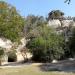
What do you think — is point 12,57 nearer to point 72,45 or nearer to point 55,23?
point 72,45

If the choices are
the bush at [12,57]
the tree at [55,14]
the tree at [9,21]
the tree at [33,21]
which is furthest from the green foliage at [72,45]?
the tree at [55,14]

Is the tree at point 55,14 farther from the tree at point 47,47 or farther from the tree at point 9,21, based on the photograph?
the tree at point 9,21

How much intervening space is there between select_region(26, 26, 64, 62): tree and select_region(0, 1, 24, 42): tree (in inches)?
315

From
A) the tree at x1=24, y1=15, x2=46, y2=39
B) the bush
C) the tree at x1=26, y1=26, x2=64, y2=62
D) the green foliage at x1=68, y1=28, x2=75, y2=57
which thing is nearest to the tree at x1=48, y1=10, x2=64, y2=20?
the tree at x1=24, y1=15, x2=46, y2=39

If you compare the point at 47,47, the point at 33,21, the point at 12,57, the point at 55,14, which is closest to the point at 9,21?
the point at 47,47

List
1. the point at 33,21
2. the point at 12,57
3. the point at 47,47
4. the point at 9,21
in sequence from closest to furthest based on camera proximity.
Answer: the point at 9,21 → the point at 47,47 → the point at 12,57 → the point at 33,21

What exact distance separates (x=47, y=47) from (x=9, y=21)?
916 centimetres

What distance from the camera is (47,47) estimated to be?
34.2 metres

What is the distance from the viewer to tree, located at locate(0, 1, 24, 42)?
85.0ft

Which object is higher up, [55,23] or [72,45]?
[55,23]

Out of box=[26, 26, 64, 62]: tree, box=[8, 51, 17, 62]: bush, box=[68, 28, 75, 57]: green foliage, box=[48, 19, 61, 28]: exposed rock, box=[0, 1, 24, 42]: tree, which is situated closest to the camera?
box=[0, 1, 24, 42]: tree

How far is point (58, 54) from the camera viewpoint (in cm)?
3475

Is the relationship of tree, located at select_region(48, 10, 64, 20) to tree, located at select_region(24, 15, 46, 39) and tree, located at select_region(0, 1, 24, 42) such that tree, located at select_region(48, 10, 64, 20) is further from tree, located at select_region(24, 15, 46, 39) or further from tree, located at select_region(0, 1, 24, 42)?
tree, located at select_region(0, 1, 24, 42)

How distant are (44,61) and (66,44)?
3.87 metres
